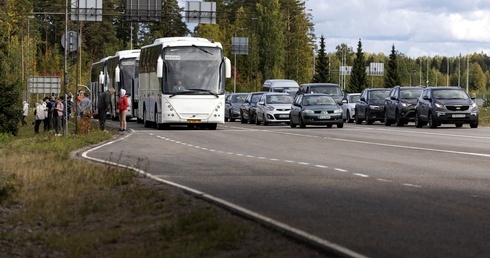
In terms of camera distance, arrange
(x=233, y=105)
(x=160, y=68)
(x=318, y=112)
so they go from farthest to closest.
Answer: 1. (x=233, y=105)
2. (x=318, y=112)
3. (x=160, y=68)

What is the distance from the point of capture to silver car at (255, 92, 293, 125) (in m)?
55.5

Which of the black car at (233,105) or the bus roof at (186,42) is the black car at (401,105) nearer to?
the bus roof at (186,42)

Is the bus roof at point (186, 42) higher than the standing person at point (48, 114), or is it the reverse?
the bus roof at point (186, 42)

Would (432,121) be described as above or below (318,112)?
below

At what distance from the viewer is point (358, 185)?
16641mm

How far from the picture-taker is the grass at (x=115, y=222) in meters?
10.7

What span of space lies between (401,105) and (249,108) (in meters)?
11.4

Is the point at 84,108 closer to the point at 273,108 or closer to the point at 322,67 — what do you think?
the point at 273,108

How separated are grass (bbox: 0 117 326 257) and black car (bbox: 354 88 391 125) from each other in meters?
37.1


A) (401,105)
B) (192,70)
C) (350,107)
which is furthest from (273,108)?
(192,70)

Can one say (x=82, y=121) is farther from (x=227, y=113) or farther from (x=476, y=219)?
(x=476, y=219)

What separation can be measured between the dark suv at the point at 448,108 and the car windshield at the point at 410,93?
4.50 meters

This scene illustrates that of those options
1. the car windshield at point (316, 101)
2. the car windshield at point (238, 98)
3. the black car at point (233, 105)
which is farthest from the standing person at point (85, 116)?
the car windshield at point (238, 98)

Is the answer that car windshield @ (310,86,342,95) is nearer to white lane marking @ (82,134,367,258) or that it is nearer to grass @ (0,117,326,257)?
grass @ (0,117,326,257)
